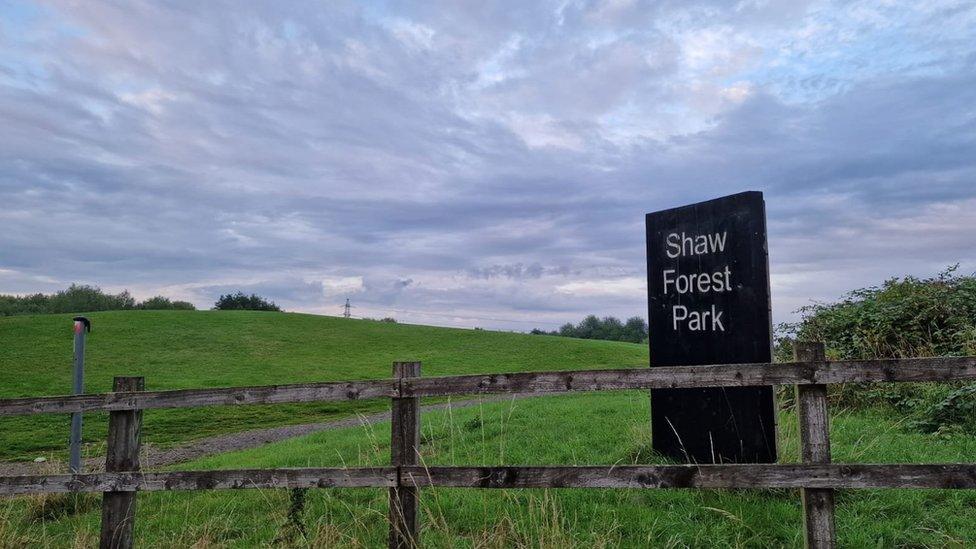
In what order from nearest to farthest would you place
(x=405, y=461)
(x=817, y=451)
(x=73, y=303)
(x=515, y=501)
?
(x=817, y=451), (x=405, y=461), (x=515, y=501), (x=73, y=303)

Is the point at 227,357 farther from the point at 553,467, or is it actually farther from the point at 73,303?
the point at 73,303

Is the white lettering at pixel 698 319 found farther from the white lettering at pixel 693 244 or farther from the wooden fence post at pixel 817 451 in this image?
the wooden fence post at pixel 817 451

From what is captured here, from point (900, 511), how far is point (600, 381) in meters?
3.61

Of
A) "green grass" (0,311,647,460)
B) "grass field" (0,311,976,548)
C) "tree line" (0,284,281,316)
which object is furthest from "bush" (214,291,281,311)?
"grass field" (0,311,976,548)

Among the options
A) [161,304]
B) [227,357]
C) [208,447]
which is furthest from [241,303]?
[208,447]

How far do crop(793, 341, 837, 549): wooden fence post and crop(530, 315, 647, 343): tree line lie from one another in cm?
9502

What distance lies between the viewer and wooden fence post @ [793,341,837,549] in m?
4.77

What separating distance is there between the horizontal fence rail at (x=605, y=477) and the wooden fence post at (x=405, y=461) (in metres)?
0.12

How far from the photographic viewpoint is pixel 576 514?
601 centimetres

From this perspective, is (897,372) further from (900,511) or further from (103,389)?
(103,389)

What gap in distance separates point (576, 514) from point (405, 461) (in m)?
1.81

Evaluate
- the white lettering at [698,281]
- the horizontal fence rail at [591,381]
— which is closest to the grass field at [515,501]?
the horizontal fence rail at [591,381]

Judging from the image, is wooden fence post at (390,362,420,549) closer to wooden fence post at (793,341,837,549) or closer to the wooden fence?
the wooden fence

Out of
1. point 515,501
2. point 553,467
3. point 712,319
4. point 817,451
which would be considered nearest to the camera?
point 817,451
